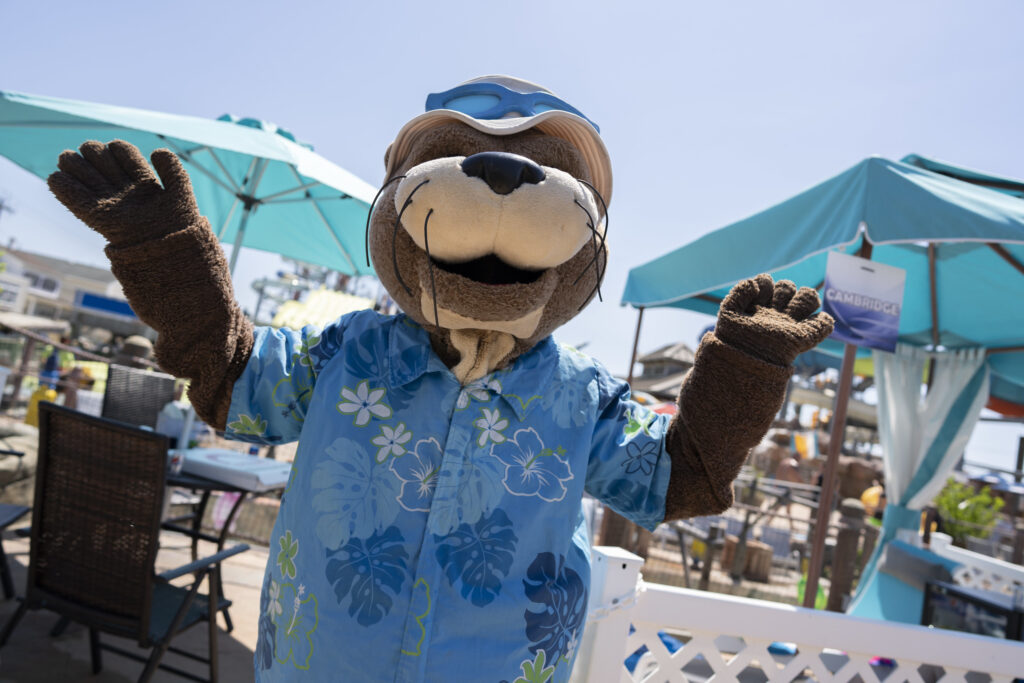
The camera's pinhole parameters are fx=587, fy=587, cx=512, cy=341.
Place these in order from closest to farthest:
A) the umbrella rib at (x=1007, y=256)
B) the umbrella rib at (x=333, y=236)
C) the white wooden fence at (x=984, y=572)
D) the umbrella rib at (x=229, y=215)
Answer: the umbrella rib at (x=1007, y=256) < the white wooden fence at (x=984, y=572) < the umbrella rib at (x=333, y=236) < the umbrella rib at (x=229, y=215)

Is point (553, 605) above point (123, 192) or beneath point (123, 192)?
beneath

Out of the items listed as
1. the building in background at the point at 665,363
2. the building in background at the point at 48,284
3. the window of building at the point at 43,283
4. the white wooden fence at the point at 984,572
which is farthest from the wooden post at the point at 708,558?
the window of building at the point at 43,283

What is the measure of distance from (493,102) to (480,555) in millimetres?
1064

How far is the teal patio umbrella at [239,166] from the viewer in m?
3.81

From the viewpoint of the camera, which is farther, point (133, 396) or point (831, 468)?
point (133, 396)

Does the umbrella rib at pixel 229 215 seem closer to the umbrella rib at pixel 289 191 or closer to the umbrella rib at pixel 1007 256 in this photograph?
the umbrella rib at pixel 289 191

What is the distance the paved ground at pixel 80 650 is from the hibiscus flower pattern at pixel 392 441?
228 cm

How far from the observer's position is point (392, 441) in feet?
4.07

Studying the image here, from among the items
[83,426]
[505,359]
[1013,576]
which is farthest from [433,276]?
[1013,576]

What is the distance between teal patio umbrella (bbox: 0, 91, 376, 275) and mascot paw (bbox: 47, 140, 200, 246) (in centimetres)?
207

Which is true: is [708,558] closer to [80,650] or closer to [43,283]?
[80,650]

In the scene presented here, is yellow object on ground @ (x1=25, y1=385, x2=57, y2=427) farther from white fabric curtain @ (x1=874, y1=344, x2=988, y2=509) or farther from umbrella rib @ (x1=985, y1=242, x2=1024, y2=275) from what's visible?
white fabric curtain @ (x1=874, y1=344, x2=988, y2=509)

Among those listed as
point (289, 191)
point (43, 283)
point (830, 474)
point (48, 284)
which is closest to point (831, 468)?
point (830, 474)

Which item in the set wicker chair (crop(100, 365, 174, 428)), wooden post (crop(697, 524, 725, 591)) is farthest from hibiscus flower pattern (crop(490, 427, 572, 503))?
wooden post (crop(697, 524, 725, 591))
